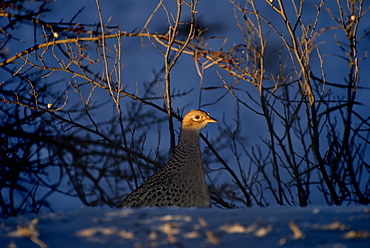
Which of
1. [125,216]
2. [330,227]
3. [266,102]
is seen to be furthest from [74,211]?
[266,102]

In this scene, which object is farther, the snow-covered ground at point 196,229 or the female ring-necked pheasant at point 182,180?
the female ring-necked pheasant at point 182,180

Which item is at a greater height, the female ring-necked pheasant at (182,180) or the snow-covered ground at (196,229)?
the female ring-necked pheasant at (182,180)

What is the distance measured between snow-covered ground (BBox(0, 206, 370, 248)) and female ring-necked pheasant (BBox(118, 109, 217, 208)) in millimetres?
1407

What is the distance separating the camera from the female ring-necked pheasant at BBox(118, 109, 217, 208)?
4008mm

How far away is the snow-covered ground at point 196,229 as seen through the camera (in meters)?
2.00

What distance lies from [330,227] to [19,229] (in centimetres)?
161

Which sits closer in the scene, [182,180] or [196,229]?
[196,229]

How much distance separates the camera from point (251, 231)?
208cm

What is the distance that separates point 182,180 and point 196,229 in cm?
206

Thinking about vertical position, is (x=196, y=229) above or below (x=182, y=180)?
below

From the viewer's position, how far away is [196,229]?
2.14 metres

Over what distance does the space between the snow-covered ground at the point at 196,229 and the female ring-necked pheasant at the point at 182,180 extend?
4.62 feet

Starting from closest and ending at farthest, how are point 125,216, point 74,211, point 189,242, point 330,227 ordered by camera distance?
point 189,242 < point 330,227 < point 125,216 < point 74,211

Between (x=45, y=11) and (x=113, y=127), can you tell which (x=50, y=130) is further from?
(x=45, y=11)
